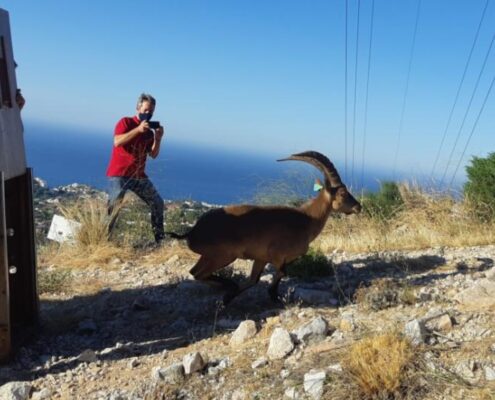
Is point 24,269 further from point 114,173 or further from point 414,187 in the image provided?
point 414,187

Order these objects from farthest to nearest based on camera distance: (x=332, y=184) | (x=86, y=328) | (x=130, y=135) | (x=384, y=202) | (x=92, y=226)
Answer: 1. (x=384, y=202)
2. (x=92, y=226)
3. (x=130, y=135)
4. (x=332, y=184)
5. (x=86, y=328)

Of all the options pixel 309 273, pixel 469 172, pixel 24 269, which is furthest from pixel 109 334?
pixel 469 172

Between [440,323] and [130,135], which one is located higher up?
[130,135]

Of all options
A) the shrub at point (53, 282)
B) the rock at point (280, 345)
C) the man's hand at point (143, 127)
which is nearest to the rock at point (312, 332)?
the rock at point (280, 345)

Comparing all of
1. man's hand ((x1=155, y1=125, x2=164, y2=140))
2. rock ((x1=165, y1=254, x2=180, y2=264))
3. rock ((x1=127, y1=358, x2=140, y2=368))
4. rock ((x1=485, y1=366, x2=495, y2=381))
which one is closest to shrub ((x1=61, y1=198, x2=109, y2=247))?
rock ((x1=165, y1=254, x2=180, y2=264))

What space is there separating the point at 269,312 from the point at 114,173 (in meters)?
3.69

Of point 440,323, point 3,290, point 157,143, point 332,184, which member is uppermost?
point 157,143

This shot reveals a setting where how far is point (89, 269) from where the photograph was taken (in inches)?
317

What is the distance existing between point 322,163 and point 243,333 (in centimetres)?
203

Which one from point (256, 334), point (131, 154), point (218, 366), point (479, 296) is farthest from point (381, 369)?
point (131, 154)

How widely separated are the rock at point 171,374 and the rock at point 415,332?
5.51 ft

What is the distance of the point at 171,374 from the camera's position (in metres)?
4.12

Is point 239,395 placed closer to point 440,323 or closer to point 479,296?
point 440,323

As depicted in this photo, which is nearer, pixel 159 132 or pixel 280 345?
pixel 280 345
